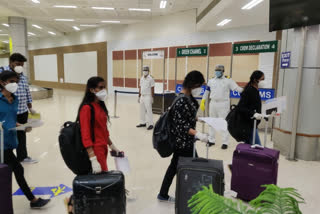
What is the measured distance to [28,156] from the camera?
14.0 ft

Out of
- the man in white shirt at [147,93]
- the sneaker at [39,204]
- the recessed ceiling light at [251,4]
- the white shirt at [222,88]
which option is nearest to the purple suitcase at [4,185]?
the sneaker at [39,204]

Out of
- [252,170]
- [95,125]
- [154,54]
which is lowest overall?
[252,170]

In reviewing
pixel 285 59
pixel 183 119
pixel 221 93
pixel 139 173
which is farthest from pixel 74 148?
pixel 285 59

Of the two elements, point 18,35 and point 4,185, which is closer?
point 4,185

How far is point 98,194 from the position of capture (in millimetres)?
1822

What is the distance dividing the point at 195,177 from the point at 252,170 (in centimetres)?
90

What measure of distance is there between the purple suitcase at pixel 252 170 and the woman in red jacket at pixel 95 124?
1545mm

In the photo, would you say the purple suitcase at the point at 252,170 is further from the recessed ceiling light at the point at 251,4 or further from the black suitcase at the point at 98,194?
the recessed ceiling light at the point at 251,4

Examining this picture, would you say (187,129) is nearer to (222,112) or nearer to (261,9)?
(222,112)

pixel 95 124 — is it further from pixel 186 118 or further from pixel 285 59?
pixel 285 59

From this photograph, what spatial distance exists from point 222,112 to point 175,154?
2.45 metres

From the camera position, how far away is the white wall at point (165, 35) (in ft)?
32.9

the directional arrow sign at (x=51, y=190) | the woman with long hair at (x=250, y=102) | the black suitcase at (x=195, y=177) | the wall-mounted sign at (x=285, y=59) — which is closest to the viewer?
the black suitcase at (x=195, y=177)

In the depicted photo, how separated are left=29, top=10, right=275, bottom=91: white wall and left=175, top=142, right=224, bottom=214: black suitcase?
8648 mm
